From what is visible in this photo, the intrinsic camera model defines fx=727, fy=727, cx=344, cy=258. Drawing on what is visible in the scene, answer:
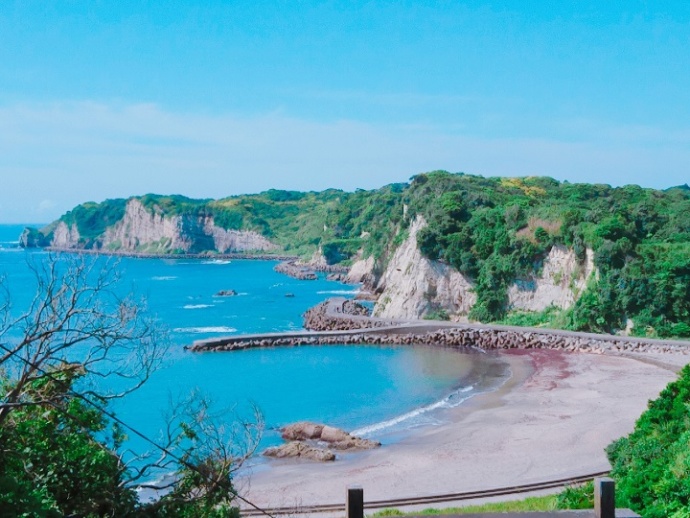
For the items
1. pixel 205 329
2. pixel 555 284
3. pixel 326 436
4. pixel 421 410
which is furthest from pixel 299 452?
pixel 205 329

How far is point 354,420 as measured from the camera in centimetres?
3036

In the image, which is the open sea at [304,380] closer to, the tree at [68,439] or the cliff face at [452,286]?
the tree at [68,439]

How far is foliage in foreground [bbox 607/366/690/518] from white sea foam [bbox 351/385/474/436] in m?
13.8

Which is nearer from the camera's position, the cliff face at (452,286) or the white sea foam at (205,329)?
the cliff face at (452,286)

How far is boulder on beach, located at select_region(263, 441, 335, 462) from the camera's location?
2439 centimetres

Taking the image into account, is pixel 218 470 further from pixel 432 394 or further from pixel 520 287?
pixel 520 287

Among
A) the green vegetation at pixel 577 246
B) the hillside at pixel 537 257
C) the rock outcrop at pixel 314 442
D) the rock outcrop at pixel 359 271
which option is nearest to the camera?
the rock outcrop at pixel 314 442

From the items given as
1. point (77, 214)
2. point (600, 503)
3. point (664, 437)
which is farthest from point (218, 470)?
point (77, 214)

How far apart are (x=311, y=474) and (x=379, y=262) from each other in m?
51.5

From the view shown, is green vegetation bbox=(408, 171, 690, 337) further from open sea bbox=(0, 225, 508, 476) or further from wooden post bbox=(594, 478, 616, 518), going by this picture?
wooden post bbox=(594, 478, 616, 518)

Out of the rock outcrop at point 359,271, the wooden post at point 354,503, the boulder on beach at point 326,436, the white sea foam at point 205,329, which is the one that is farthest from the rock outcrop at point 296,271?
the wooden post at point 354,503

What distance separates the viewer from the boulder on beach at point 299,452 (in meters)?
24.4

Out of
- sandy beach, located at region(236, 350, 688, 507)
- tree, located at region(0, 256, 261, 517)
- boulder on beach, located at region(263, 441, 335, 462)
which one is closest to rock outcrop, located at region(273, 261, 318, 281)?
sandy beach, located at region(236, 350, 688, 507)

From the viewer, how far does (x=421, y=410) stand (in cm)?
3169
